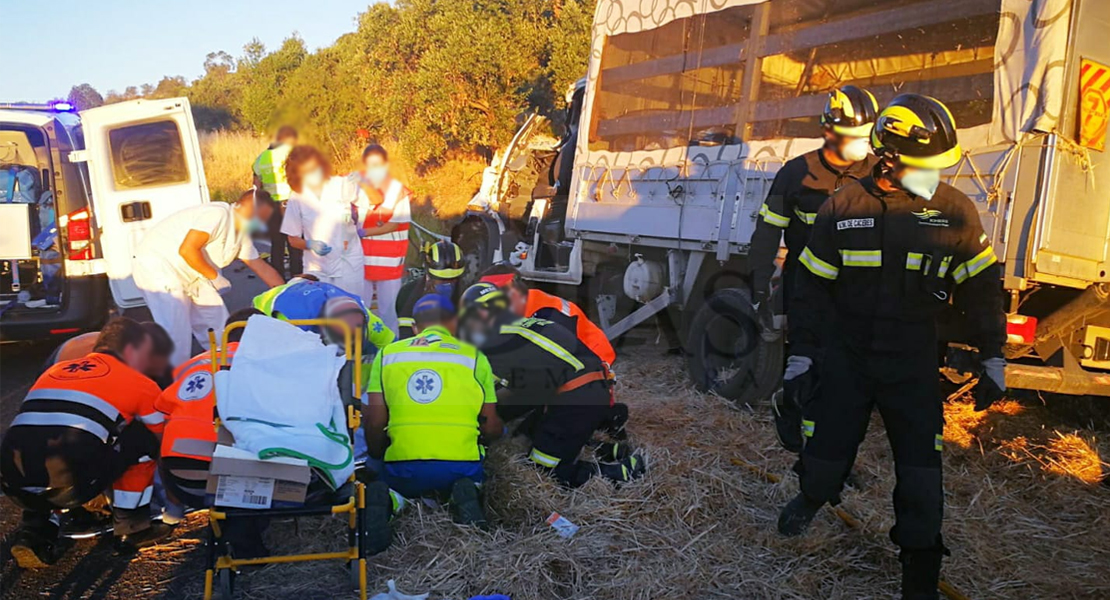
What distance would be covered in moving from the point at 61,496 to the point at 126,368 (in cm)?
54

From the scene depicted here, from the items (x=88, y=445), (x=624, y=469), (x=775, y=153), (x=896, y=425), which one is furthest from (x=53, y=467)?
(x=775, y=153)

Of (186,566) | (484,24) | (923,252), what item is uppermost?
(484,24)

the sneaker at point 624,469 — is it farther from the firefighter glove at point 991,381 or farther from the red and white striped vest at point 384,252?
the red and white striped vest at point 384,252

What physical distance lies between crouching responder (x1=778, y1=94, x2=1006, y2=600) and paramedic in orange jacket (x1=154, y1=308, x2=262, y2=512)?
7.89 ft

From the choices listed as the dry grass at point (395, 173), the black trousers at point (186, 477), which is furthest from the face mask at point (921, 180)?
the black trousers at point (186, 477)

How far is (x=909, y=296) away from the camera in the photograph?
2824 millimetres

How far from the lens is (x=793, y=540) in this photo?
Result: 3.32 m

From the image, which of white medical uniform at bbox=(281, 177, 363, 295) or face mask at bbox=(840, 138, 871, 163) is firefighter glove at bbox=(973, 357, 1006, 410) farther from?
white medical uniform at bbox=(281, 177, 363, 295)

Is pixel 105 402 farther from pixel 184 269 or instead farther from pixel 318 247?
pixel 318 247

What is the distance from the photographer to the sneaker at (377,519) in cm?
314

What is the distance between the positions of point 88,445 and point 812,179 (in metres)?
3.40

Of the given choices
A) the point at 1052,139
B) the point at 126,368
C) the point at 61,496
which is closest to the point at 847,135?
the point at 1052,139

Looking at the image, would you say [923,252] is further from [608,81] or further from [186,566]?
[608,81]

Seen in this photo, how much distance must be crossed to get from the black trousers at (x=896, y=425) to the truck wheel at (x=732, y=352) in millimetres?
1967
